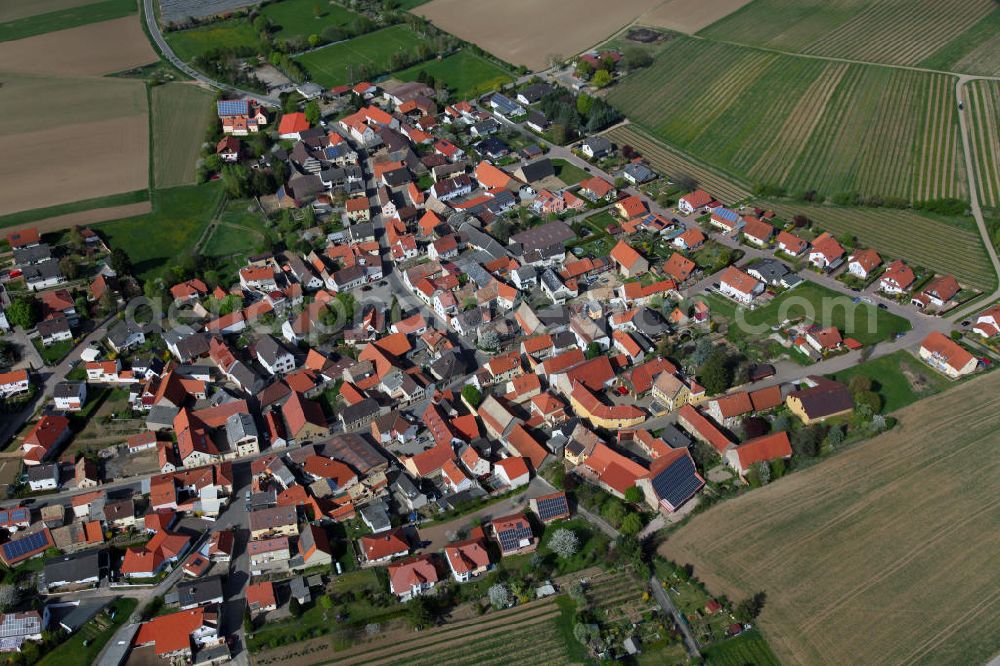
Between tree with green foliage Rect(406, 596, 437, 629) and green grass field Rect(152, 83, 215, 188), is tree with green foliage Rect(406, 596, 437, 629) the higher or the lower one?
the higher one

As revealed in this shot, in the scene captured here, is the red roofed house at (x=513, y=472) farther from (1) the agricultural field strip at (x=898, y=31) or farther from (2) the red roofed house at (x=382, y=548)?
(1) the agricultural field strip at (x=898, y=31)

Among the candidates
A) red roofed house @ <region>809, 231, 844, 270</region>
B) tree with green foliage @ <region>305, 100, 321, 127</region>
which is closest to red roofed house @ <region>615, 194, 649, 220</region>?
red roofed house @ <region>809, 231, 844, 270</region>

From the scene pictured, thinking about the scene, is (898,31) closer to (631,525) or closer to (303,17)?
(303,17)

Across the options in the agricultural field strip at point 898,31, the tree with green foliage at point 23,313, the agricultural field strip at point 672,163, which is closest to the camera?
the tree with green foliage at point 23,313

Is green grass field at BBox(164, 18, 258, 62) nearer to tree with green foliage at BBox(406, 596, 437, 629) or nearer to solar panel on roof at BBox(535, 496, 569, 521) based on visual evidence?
solar panel on roof at BBox(535, 496, 569, 521)

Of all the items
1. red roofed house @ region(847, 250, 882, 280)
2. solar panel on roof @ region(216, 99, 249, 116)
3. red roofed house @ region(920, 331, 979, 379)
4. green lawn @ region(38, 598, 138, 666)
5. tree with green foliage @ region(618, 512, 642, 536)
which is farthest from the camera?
solar panel on roof @ region(216, 99, 249, 116)

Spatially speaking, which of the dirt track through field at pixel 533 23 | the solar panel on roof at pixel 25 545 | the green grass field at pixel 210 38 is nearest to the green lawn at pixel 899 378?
the solar panel on roof at pixel 25 545
